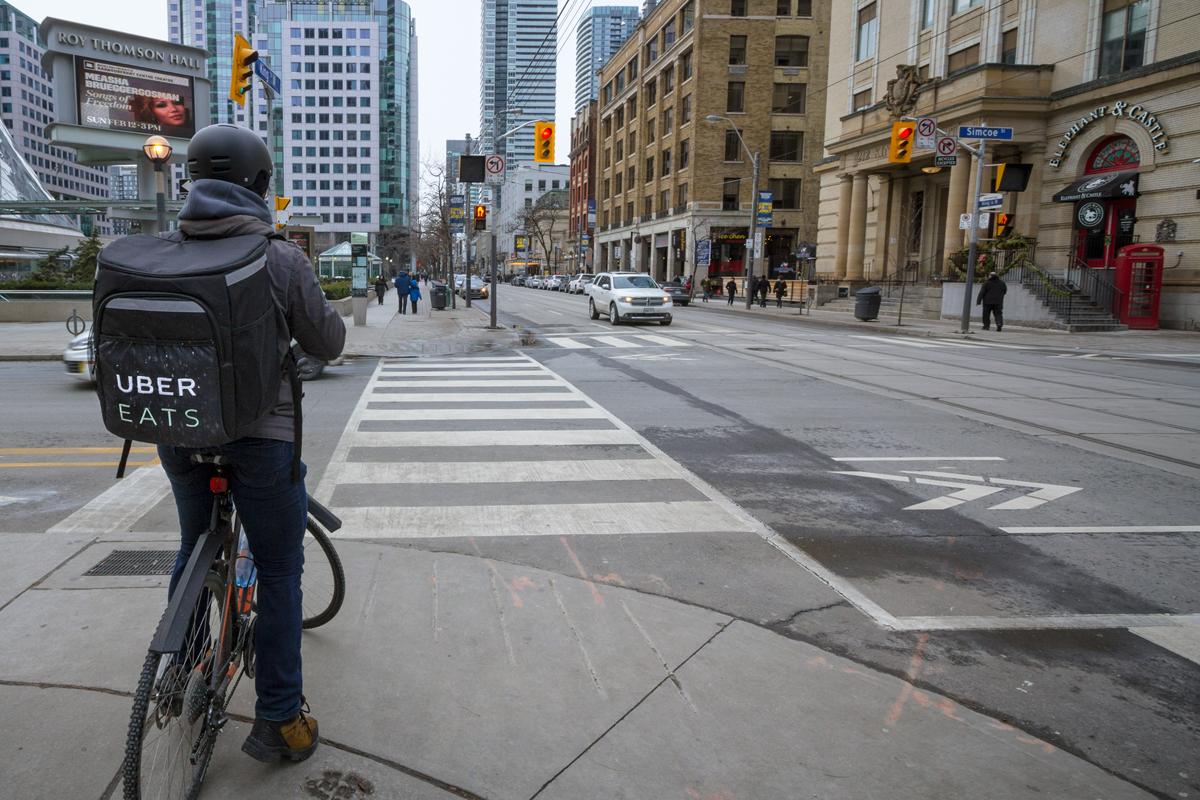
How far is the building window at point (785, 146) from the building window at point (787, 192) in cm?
163

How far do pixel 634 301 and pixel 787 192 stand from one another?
39014 mm

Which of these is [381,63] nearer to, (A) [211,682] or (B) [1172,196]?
(B) [1172,196]

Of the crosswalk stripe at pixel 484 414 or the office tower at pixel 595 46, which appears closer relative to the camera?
the crosswalk stripe at pixel 484 414

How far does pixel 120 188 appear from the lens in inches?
7387

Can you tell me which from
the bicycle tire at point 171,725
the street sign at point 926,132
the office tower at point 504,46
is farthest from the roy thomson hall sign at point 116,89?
the bicycle tire at point 171,725

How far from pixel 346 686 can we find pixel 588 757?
1.04 m

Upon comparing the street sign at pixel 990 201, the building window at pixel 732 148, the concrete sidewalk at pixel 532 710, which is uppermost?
the building window at pixel 732 148

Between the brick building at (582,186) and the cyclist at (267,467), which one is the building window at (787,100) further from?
the cyclist at (267,467)

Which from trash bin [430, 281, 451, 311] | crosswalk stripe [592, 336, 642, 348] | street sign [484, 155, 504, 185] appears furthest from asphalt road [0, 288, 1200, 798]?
trash bin [430, 281, 451, 311]

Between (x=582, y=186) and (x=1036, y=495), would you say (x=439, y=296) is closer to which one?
(x=1036, y=495)

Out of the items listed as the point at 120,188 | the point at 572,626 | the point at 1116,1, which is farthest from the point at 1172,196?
the point at 120,188

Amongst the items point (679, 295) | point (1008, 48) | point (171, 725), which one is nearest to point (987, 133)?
point (1008, 48)

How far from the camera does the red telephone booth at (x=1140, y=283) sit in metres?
24.5

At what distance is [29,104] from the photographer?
15788cm
